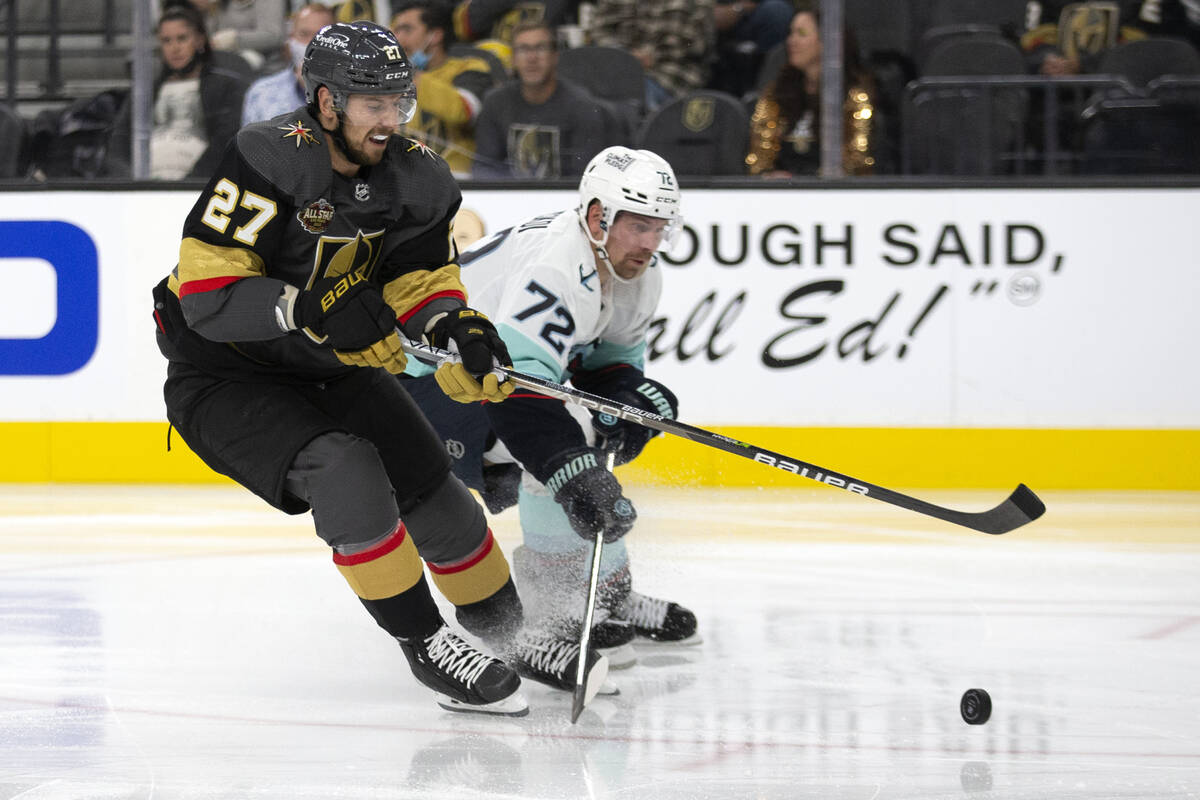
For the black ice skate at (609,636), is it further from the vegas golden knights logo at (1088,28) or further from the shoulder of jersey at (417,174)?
the vegas golden knights logo at (1088,28)

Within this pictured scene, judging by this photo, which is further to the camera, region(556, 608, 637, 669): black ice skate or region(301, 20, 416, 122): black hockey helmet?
region(556, 608, 637, 669): black ice skate

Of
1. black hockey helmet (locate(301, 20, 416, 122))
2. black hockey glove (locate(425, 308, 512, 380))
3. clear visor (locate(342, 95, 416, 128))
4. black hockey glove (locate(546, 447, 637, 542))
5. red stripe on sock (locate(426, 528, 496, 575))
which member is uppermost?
black hockey helmet (locate(301, 20, 416, 122))

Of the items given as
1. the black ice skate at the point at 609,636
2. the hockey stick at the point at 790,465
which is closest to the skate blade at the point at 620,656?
the black ice skate at the point at 609,636

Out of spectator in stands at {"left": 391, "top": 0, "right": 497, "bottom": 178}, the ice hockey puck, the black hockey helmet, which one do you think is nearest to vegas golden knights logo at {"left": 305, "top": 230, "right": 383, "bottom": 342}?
the black hockey helmet

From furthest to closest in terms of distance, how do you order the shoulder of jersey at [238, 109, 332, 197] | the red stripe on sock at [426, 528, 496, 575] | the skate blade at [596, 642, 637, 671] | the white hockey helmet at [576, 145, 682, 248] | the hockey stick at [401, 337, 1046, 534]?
the skate blade at [596, 642, 637, 671] < the white hockey helmet at [576, 145, 682, 248] < the red stripe on sock at [426, 528, 496, 575] < the hockey stick at [401, 337, 1046, 534] < the shoulder of jersey at [238, 109, 332, 197]

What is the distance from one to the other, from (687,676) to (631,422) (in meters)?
0.49

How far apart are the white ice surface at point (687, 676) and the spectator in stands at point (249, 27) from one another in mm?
1826

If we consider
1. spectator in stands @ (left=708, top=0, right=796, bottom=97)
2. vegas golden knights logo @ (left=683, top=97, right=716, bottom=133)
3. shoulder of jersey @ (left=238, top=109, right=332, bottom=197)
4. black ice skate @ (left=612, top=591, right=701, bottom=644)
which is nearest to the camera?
shoulder of jersey @ (left=238, top=109, right=332, bottom=197)

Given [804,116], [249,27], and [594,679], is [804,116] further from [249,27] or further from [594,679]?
[594,679]

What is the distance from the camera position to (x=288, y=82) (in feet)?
17.6

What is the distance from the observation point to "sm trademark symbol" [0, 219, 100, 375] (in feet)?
17.8

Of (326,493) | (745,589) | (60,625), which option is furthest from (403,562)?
(745,589)

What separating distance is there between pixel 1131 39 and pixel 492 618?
3823mm

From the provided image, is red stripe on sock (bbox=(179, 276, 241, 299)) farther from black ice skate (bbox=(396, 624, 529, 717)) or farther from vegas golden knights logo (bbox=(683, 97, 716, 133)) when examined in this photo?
vegas golden knights logo (bbox=(683, 97, 716, 133))
